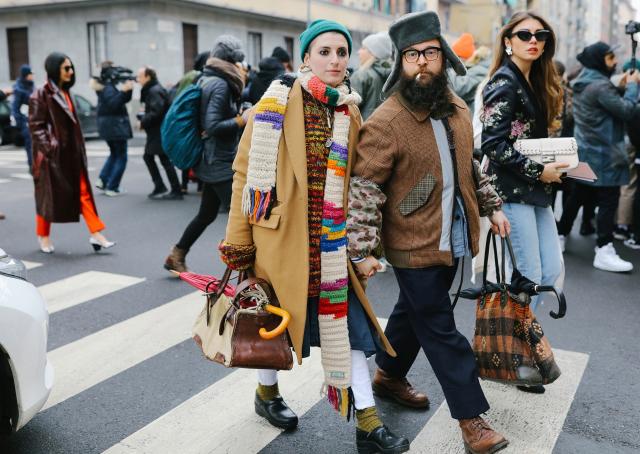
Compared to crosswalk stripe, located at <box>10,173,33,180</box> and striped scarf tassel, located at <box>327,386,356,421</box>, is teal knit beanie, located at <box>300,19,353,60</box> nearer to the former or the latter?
striped scarf tassel, located at <box>327,386,356,421</box>

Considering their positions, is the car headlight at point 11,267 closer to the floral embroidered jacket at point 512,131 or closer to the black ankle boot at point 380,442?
the black ankle boot at point 380,442

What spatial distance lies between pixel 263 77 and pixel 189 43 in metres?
20.2

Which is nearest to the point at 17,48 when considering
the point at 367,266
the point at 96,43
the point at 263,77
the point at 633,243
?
the point at 96,43

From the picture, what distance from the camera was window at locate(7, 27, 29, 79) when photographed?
30109 mm

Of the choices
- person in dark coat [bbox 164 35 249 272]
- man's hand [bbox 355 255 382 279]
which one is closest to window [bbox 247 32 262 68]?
person in dark coat [bbox 164 35 249 272]

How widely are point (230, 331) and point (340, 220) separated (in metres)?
0.65

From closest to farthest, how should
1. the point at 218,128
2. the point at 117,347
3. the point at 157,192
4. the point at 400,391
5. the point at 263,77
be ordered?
the point at 400,391, the point at 117,347, the point at 218,128, the point at 263,77, the point at 157,192

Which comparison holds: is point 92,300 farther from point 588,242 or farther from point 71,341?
point 588,242

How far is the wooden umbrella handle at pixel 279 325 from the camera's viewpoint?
292cm

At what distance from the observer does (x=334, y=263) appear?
9.96ft

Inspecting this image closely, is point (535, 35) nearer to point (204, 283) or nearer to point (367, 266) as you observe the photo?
point (367, 266)

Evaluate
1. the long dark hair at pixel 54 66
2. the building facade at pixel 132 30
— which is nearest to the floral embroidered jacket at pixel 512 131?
the long dark hair at pixel 54 66

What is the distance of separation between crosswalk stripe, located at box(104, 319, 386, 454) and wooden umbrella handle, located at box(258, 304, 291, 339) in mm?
679

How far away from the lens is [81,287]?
6.06m
